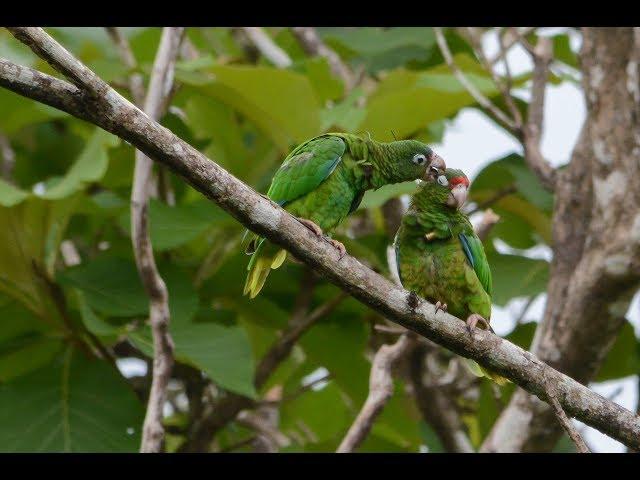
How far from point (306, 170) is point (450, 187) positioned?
2.05 feet

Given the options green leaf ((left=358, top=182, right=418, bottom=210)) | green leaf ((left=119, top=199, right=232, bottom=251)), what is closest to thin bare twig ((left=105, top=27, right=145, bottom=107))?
green leaf ((left=119, top=199, right=232, bottom=251))

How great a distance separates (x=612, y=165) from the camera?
4457 millimetres

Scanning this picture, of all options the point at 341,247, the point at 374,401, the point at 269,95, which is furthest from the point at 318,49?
the point at 341,247

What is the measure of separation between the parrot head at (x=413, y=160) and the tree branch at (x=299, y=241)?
86 centimetres

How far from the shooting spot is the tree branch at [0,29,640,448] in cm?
255

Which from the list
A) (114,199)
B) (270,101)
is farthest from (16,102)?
(270,101)

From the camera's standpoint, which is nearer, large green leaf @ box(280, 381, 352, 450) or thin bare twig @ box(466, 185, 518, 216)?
thin bare twig @ box(466, 185, 518, 216)

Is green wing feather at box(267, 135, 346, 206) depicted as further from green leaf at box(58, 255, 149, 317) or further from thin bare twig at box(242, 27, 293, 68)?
thin bare twig at box(242, 27, 293, 68)

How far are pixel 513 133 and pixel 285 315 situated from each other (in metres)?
1.49

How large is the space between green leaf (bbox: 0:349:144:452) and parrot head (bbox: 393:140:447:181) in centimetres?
161

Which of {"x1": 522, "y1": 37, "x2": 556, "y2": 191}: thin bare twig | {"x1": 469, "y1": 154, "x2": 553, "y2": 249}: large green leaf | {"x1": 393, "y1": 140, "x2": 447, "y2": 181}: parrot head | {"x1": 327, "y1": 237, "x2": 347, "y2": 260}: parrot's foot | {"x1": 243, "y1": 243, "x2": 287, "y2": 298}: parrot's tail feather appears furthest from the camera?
{"x1": 469, "y1": 154, "x2": 553, "y2": 249}: large green leaf

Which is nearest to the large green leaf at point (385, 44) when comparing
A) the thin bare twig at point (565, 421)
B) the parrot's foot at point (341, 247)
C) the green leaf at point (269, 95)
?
the green leaf at point (269, 95)
